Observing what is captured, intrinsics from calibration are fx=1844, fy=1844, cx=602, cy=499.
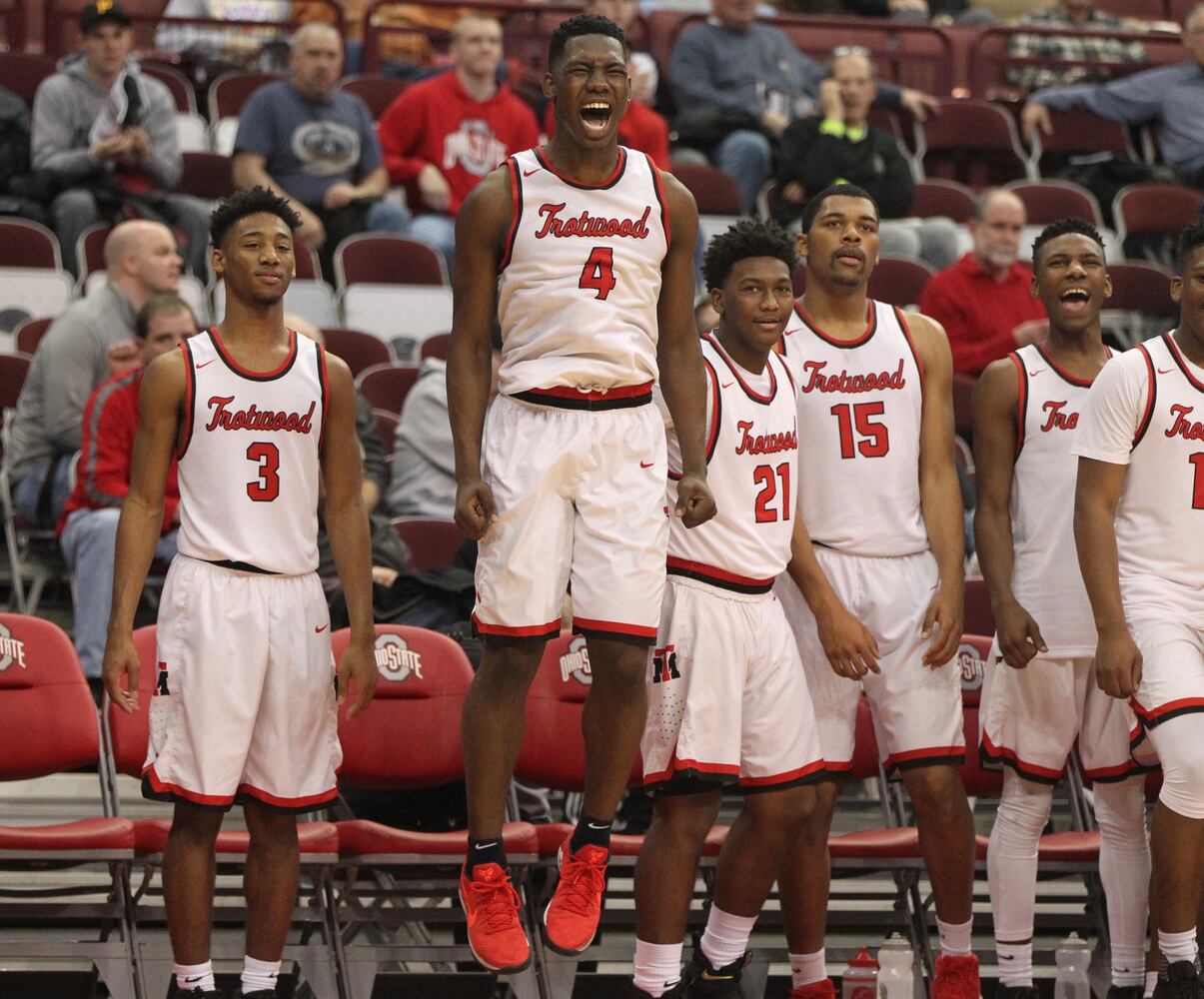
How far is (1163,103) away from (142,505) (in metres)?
8.44

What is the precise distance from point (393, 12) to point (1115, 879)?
8.10 metres

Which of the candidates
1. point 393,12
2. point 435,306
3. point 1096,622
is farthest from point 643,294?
point 393,12

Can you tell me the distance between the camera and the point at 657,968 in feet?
15.7

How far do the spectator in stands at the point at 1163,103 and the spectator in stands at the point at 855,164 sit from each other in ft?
6.66

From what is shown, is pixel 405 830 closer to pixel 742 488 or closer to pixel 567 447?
pixel 742 488

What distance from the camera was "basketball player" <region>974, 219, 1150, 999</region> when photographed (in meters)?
5.14

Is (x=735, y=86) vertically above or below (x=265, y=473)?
above

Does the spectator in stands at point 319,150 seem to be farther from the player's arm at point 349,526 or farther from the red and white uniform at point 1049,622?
the red and white uniform at point 1049,622

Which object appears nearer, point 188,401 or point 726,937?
point 188,401

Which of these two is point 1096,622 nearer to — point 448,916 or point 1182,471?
point 1182,471

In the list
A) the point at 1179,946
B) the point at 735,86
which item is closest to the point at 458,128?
the point at 735,86

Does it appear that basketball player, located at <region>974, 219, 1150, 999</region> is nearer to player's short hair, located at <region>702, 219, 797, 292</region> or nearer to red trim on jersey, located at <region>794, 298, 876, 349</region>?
red trim on jersey, located at <region>794, 298, 876, 349</region>

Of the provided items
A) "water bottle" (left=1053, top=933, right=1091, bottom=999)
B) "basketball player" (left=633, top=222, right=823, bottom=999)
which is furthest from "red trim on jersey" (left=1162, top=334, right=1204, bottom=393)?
"water bottle" (left=1053, top=933, right=1091, bottom=999)

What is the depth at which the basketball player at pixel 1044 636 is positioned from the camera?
5.14m
